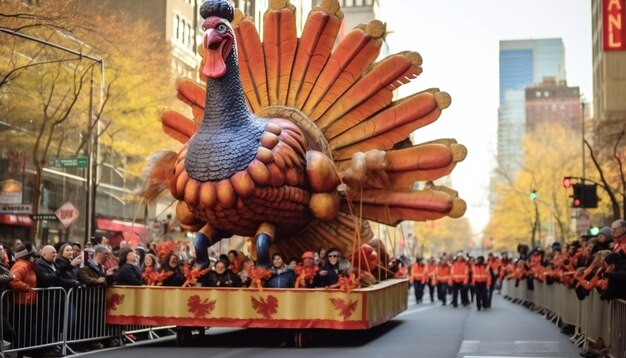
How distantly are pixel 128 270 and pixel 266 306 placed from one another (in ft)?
8.42

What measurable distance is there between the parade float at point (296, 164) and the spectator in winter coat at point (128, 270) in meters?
0.43

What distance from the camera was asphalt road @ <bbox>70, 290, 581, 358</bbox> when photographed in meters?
15.1

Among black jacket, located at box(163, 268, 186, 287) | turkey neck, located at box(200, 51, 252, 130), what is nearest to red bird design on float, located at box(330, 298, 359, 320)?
black jacket, located at box(163, 268, 186, 287)

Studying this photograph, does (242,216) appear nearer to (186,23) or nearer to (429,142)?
(429,142)

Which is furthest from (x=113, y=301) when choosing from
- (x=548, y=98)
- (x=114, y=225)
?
(x=548, y=98)

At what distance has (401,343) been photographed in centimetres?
1706

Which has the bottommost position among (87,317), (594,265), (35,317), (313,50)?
(87,317)

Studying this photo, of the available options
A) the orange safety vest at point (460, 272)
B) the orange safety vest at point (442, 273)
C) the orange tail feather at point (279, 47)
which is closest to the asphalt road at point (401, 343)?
the orange tail feather at point (279, 47)

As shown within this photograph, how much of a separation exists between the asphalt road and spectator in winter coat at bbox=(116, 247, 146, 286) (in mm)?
1102

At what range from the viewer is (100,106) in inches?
1384

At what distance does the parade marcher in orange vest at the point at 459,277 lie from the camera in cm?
3136

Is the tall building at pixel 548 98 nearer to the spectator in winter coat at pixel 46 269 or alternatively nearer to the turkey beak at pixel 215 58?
the turkey beak at pixel 215 58

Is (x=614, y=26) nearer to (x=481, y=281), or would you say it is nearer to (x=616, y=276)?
(x=481, y=281)

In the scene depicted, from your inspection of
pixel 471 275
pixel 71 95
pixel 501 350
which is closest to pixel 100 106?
pixel 71 95
